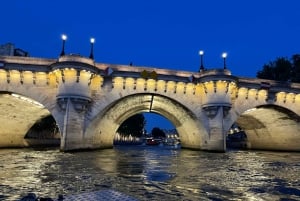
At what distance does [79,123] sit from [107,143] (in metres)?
12.5

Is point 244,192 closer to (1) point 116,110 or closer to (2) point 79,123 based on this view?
(2) point 79,123

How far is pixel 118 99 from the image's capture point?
32938 millimetres

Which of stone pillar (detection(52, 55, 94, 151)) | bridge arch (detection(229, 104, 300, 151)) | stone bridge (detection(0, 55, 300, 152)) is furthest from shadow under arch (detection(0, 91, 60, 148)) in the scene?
bridge arch (detection(229, 104, 300, 151))

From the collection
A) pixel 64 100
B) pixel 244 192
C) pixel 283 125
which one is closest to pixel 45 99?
pixel 64 100

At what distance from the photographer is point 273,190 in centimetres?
1005

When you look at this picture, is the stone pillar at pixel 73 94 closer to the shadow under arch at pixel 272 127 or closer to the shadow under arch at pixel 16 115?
the shadow under arch at pixel 16 115

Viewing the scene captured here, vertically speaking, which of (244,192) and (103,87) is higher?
(103,87)

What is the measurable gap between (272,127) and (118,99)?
91.1 feet

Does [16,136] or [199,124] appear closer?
[199,124]

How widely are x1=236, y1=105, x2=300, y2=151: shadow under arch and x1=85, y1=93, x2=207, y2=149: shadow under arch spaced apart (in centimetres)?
870

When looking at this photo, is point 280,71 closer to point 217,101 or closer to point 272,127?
point 272,127

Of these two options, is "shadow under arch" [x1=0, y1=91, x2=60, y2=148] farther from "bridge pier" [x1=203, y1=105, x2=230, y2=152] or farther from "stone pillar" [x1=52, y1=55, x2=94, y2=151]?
"bridge pier" [x1=203, y1=105, x2=230, y2=152]

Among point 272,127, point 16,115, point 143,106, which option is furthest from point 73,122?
point 272,127

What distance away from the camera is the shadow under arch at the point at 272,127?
136 ft
